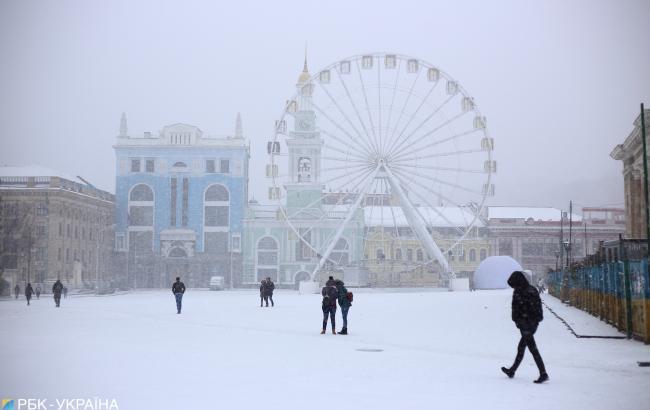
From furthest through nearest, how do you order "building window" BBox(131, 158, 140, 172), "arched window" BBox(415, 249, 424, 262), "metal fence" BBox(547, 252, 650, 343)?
"arched window" BBox(415, 249, 424, 262) → "building window" BBox(131, 158, 140, 172) → "metal fence" BBox(547, 252, 650, 343)

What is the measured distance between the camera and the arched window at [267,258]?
8406cm

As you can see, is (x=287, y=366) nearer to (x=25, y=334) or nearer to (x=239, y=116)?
(x=25, y=334)

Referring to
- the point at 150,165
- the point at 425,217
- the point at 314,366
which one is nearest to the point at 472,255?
the point at 425,217

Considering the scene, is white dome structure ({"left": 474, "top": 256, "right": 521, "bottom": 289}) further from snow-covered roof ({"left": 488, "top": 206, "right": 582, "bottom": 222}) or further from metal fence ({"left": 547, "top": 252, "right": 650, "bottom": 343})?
snow-covered roof ({"left": 488, "top": 206, "right": 582, "bottom": 222})

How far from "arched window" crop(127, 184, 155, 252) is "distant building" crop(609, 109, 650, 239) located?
54.1 m

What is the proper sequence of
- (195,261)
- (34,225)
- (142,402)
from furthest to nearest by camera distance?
(195,261), (34,225), (142,402)

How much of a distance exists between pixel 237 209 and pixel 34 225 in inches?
874

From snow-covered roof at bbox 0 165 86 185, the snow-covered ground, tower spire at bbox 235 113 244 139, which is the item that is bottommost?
the snow-covered ground

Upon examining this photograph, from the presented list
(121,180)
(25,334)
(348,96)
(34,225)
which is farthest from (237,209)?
(25,334)

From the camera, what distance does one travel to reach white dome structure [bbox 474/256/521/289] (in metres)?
62.2

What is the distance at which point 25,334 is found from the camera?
746 inches

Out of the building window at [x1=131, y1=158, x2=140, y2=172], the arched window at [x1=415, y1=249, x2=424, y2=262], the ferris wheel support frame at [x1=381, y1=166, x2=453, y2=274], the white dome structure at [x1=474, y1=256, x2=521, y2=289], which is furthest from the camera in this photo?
the arched window at [x1=415, y1=249, x2=424, y2=262]

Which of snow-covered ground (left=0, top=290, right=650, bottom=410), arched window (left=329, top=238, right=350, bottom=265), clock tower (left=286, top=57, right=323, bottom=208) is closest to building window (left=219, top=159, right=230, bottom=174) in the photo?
clock tower (left=286, top=57, right=323, bottom=208)

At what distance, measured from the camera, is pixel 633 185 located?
148 feet
